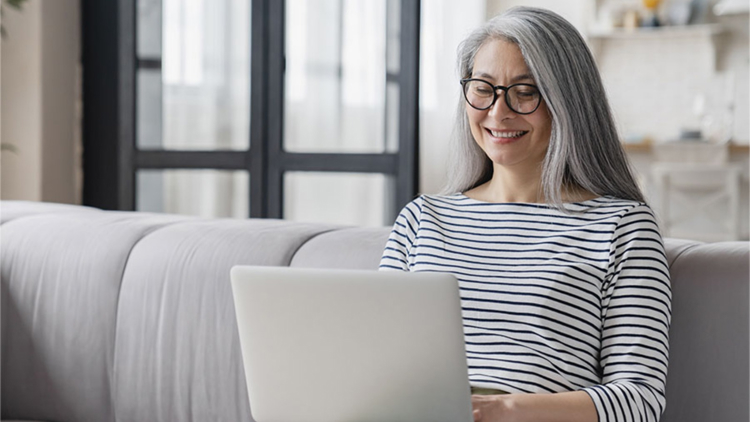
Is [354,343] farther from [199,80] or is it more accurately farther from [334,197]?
[199,80]

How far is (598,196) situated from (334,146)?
2110 mm

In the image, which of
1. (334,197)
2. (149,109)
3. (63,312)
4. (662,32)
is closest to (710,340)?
(63,312)

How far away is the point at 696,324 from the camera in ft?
4.30

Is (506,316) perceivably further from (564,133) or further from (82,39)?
(82,39)

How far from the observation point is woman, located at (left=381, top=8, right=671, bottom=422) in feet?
3.92

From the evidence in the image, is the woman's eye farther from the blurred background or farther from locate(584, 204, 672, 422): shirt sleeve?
the blurred background

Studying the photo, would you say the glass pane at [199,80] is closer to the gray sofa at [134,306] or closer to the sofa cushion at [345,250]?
the gray sofa at [134,306]

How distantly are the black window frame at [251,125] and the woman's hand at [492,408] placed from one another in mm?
2067

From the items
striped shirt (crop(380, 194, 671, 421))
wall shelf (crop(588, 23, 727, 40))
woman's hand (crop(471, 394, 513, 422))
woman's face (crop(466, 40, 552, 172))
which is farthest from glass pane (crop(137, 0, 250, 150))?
wall shelf (crop(588, 23, 727, 40))

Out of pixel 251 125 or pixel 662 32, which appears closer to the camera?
pixel 251 125

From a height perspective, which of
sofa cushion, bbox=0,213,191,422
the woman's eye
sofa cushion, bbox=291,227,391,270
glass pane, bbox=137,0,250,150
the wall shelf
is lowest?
sofa cushion, bbox=0,213,191,422

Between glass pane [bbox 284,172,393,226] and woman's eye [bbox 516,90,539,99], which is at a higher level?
woman's eye [bbox 516,90,539,99]

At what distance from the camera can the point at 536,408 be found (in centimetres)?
112

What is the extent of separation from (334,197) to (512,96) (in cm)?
209
